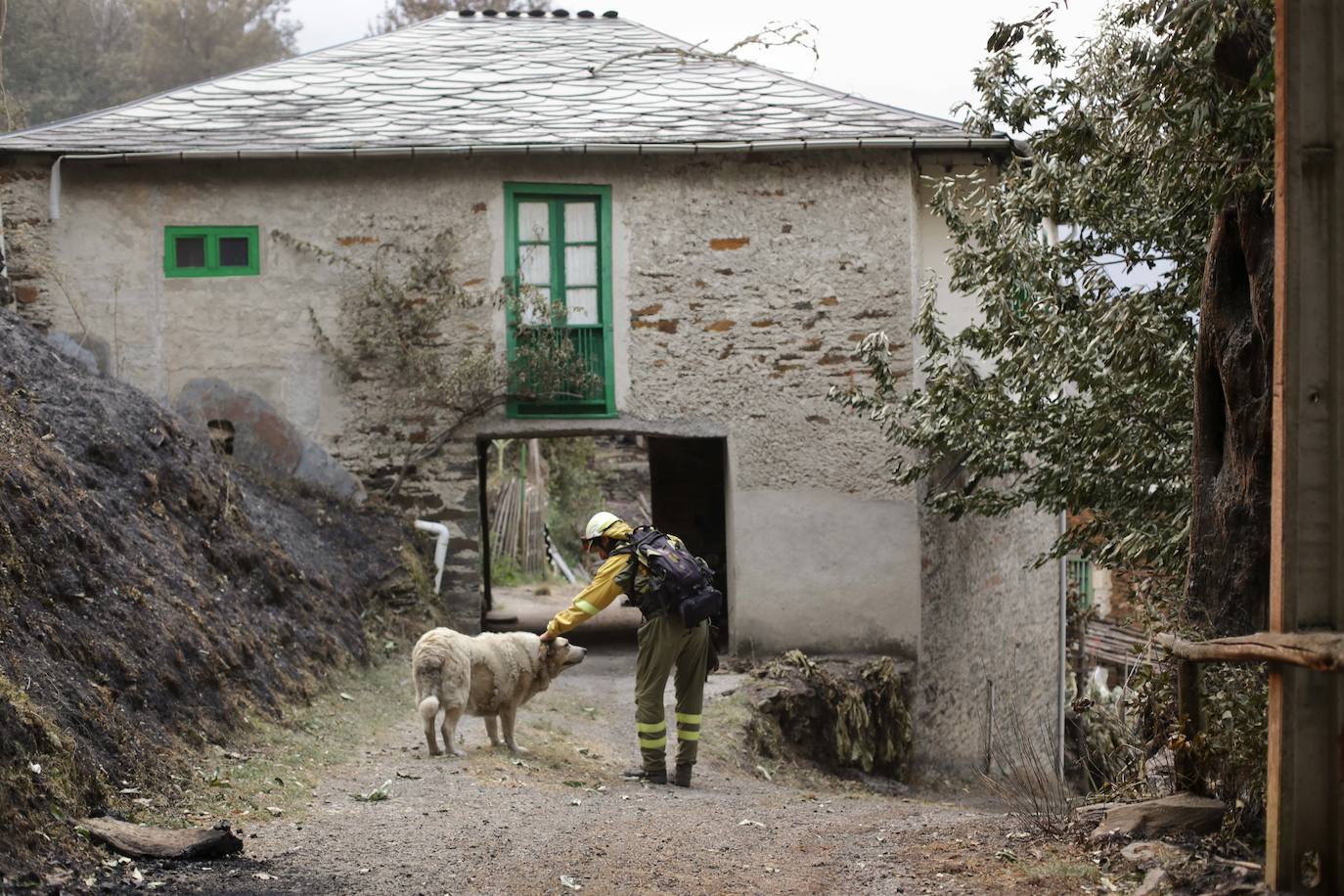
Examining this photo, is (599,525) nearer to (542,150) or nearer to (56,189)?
(542,150)

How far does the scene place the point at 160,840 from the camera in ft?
19.5

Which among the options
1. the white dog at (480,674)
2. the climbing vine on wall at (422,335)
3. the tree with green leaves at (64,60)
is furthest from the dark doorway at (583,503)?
the tree with green leaves at (64,60)

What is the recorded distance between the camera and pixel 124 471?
10.3 m

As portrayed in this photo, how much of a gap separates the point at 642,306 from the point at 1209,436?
8206 millimetres

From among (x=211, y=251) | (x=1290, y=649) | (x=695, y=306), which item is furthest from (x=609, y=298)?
(x=1290, y=649)

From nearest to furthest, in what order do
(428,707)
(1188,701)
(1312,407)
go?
(1312,407)
(1188,701)
(428,707)

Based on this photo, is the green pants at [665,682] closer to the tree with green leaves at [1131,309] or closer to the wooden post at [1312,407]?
the tree with green leaves at [1131,309]

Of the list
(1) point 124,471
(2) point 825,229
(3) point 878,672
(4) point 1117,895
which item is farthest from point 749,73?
(4) point 1117,895

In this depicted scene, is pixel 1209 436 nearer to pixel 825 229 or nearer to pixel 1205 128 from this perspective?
pixel 1205 128

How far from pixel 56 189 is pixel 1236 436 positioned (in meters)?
11.6

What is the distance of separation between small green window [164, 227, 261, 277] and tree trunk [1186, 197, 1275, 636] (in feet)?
33.6

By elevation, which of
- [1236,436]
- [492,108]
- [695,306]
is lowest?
[1236,436]

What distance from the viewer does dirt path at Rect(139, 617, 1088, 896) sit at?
595 cm

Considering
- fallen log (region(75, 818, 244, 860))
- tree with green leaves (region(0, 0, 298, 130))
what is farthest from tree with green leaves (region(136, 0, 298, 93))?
fallen log (region(75, 818, 244, 860))
